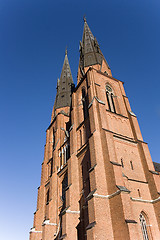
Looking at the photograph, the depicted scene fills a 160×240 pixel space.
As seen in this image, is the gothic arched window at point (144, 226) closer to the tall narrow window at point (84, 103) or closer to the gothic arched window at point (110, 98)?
the gothic arched window at point (110, 98)

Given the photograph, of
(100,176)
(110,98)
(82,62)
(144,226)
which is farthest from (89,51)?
(144,226)

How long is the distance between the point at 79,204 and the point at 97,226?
Result: 17.3 ft

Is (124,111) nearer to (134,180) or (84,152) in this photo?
(84,152)

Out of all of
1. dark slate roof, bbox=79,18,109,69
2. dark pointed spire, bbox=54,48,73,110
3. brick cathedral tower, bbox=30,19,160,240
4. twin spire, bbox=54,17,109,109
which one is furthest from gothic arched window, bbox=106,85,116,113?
dark pointed spire, bbox=54,48,73,110

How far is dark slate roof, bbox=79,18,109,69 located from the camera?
102 ft

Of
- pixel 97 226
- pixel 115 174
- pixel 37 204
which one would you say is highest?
pixel 37 204

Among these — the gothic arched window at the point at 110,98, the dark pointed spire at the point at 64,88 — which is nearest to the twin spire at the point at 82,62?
the dark pointed spire at the point at 64,88

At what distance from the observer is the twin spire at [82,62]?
1243 inches

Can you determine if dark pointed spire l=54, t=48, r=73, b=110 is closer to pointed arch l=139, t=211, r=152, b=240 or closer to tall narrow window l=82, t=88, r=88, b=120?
tall narrow window l=82, t=88, r=88, b=120

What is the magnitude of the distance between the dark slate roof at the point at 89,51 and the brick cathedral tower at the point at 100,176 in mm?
248

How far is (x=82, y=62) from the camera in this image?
33000 millimetres

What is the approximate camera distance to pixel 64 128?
32.8 meters

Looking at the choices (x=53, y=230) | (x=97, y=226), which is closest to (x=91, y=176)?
(x=97, y=226)

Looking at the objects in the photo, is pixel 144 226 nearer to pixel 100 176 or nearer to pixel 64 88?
pixel 100 176
